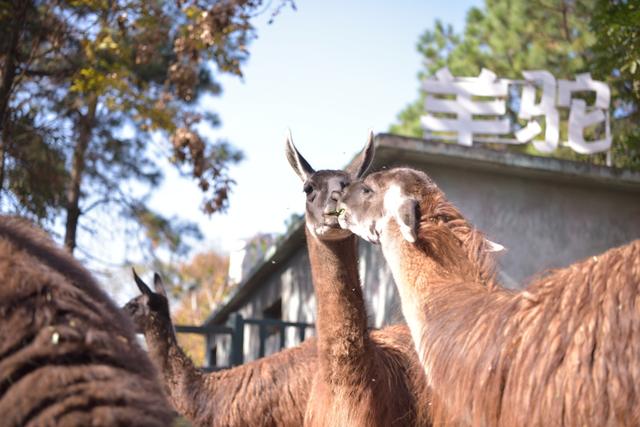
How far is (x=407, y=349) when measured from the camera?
231 inches

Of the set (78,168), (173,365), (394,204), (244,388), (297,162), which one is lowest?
(244,388)

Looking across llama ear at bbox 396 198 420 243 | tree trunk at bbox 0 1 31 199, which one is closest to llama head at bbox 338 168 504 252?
llama ear at bbox 396 198 420 243

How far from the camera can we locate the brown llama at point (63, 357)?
5.98 feet

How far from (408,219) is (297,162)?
66.4 inches

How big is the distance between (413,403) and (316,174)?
159 centimetres

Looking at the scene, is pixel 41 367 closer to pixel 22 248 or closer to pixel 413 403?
pixel 22 248

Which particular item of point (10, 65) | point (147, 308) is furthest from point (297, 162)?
point (10, 65)

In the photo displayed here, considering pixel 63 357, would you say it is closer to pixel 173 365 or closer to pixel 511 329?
pixel 511 329

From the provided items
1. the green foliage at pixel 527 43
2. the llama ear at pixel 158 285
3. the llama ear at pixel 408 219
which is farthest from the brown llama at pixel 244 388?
the green foliage at pixel 527 43

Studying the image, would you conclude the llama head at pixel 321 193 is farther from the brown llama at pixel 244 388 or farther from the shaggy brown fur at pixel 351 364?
the brown llama at pixel 244 388

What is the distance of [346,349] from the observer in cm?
542

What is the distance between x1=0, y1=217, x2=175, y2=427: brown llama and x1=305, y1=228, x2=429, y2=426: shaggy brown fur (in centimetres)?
301

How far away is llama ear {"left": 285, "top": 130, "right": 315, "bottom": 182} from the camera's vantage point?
624 centimetres

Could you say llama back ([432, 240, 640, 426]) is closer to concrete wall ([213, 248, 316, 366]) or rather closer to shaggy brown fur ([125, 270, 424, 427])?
shaggy brown fur ([125, 270, 424, 427])
